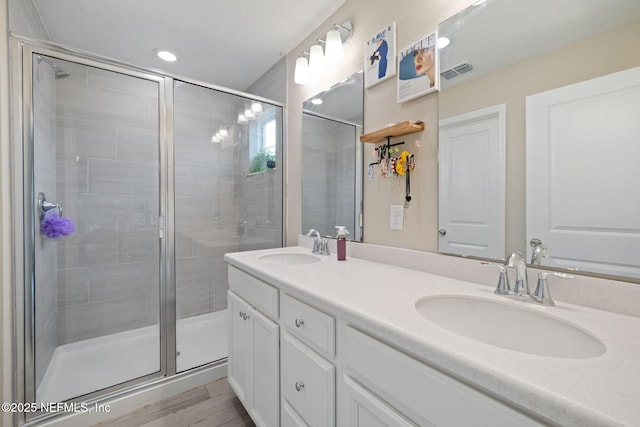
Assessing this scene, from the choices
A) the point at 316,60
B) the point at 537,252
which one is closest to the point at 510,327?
the point at 537,252

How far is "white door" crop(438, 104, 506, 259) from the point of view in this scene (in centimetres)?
99

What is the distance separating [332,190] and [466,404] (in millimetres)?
1412

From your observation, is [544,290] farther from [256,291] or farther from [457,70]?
[256,291]

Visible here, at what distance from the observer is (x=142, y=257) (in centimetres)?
205

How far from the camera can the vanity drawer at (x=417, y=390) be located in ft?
1.57

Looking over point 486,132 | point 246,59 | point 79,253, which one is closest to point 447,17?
point 486,132

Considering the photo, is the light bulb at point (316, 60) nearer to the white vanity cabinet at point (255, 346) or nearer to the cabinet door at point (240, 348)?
the white vanity cabinet at point (255, 346)

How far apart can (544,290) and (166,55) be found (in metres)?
2.73

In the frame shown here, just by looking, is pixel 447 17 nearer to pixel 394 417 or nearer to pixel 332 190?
pixel 332 190

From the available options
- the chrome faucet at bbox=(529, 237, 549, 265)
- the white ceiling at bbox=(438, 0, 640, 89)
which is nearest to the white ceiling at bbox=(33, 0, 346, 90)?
the white ceiling at bbox=(438, 0, 640, 89)

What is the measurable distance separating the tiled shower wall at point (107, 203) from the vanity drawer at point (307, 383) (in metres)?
1.30

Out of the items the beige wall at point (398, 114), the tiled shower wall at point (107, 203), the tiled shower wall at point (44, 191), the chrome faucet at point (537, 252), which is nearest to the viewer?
the chrome faucet at point (537, 252)

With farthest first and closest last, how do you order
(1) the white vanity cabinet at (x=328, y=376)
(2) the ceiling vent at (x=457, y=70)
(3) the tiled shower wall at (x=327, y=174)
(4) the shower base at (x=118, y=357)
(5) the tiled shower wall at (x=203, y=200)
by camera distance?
(5) the tiled shower wall at (x=203, y=200)
(3) the tiled shower wall at (x=327, y=174)
(4) the shower base at (x=118, y=357)
(2) the ceiling vent at (x=457, y=70)
(1) the white vanity cabinet at (x=328, y=376)

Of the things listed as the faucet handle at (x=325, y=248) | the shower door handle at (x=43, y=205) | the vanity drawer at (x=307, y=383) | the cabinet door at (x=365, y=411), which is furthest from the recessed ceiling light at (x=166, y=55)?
the cabinet door at (x=365, y=411)
